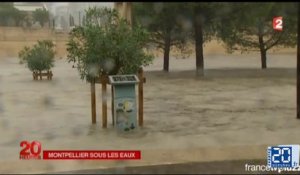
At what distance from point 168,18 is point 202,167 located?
17774mm

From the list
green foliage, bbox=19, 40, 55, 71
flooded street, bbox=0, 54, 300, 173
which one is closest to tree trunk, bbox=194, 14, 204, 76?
flooded street, bbox=0, 54, 300, 173

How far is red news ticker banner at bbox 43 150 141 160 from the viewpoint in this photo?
7.45m

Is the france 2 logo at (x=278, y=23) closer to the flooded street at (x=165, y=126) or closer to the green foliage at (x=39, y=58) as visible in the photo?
the flooded street at (x=165, y=126)

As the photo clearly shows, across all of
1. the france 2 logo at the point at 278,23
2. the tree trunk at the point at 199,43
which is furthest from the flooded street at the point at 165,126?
the france 2 logo at the point at 278,23

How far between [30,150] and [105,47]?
2982mm

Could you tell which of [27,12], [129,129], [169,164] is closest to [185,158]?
[169,164]

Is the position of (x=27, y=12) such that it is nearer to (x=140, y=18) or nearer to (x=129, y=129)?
(x=140, y=18)

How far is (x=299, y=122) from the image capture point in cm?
1052

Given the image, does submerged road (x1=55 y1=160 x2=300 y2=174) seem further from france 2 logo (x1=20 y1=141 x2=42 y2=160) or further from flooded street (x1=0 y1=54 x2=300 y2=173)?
france 2 logo (x1=20 y1=141 x2=42 y2=160)

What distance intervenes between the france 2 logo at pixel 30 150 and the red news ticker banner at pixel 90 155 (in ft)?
0.41

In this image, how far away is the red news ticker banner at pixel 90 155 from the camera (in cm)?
745

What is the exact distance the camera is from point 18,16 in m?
61.6

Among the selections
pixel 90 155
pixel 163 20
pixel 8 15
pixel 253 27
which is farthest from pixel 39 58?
pixel 8 15

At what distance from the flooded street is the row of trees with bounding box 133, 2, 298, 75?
626cm
